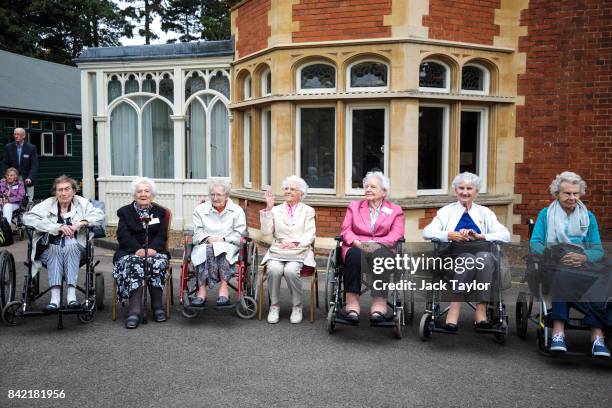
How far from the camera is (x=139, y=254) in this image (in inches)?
238

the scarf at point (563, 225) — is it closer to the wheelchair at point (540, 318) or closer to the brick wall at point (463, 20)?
the wheelchair at point (540, 318)

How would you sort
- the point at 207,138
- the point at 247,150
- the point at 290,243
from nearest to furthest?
the point at 290,243, the point at 247,150, the point at 207,138

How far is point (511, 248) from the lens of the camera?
968 cm

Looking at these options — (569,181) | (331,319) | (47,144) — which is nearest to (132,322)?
(331,319)

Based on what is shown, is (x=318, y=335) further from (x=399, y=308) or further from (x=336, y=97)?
(x=336, y=97)

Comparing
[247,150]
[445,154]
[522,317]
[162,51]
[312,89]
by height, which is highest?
[162,51]

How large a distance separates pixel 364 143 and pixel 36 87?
17404mm

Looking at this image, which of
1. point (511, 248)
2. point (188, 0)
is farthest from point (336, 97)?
point (188, 0)

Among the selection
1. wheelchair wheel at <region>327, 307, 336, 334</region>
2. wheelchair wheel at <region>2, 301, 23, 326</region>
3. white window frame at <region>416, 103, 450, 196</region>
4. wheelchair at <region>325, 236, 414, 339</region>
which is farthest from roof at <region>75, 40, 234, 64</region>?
wheelchair wheel at <region>327, 307, 336, 334</region>

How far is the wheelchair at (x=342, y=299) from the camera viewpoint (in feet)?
18.0

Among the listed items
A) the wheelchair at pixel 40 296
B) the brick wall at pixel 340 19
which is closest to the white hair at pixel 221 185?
the wheelchair at pixel 40 296

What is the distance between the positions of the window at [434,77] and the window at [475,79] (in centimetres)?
34

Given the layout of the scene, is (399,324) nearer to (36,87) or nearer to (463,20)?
(463,20)

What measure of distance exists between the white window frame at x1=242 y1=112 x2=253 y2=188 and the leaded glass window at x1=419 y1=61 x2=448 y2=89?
336 centimetres
